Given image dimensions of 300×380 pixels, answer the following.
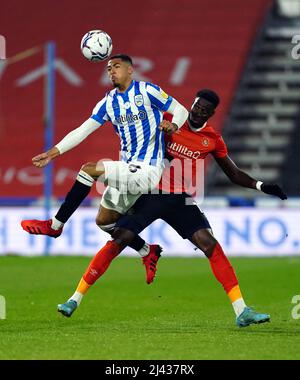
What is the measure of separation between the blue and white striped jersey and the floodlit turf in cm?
152

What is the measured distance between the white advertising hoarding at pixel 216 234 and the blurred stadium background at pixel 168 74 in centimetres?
104

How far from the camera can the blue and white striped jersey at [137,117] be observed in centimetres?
968

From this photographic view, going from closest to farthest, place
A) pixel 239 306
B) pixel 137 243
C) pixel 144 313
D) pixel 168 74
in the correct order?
pixel 239 306 → pixel 137 243 → pixel 144 313 → pixel 168 74

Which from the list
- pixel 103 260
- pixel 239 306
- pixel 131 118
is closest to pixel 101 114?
pixel 131 118

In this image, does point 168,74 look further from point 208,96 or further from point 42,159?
point 42,159

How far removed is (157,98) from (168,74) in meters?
15.2

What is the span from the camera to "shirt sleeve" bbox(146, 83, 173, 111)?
9.73m

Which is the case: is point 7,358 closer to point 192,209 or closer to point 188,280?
point 192,209

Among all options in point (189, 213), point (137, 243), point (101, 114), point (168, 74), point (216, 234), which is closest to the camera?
point (189, 213)

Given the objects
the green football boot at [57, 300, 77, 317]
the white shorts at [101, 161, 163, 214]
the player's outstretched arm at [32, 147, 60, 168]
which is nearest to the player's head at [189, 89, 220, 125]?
the white shorts at [101, 161, 163, 214]

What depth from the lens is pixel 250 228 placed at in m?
19.6

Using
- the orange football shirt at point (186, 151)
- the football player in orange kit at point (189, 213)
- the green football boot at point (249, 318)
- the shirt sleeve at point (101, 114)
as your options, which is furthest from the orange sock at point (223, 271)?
the shirt sleeve at point (101, 114)

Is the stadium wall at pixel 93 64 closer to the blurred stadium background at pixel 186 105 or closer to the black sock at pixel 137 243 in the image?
the blurred stadium background at pixel 186 105

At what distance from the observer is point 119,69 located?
31.5ft
